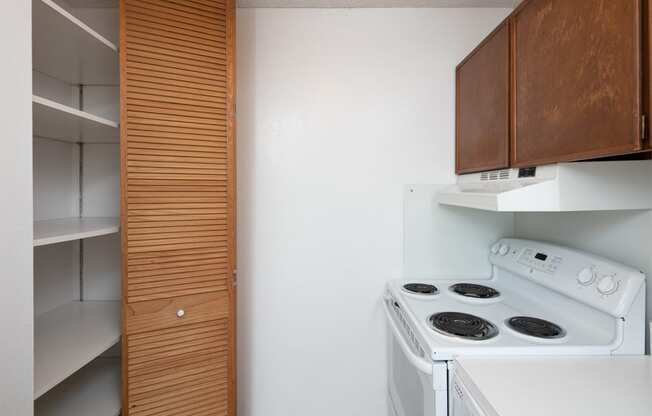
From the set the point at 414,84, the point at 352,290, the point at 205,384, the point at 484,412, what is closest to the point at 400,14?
the point at 414,84

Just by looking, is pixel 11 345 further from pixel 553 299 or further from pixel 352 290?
pixel 553 299

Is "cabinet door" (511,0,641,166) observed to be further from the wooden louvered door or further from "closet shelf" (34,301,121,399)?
"closet shelf" (34,301,121,399)

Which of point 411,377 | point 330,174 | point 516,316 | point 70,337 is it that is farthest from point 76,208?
point 516,316

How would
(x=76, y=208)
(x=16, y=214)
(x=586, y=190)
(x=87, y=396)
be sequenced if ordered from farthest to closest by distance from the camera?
(x=76, y=208) < (x=87, y=396) < (x=586, y=190) < (x=16, y=214)

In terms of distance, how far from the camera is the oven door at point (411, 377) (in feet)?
3.15

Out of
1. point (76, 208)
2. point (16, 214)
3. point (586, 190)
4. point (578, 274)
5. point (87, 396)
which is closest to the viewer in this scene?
point (16, 214)

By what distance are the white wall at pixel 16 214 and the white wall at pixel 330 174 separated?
0.90 m

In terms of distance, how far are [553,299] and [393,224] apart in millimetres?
780

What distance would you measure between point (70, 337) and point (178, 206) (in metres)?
0.70

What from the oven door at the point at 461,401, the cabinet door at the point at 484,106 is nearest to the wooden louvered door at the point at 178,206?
the oven door at the point at 461,401

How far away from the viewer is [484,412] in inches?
28.8

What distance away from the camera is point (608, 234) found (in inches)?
45.2

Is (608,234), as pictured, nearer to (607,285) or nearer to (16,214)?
(607,285)

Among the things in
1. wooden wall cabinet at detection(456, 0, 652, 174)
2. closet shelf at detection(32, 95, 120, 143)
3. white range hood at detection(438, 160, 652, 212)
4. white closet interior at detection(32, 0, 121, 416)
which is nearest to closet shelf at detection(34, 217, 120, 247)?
white closet interior at detection(32, 0, 121, 416)
